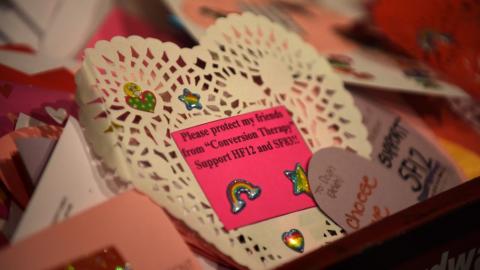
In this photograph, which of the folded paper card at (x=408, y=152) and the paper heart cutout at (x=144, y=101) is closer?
the paper heart cutout at (x=144, y=101)

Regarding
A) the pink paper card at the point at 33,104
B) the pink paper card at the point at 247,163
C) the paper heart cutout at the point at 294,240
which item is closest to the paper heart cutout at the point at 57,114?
the pink paper card at the point at 33,104

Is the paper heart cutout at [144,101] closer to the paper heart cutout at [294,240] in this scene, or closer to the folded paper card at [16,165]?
the folded paper card at [16,165]

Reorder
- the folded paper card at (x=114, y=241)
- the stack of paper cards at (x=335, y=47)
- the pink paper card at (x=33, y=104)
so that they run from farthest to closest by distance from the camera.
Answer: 1. the stack of paper cards at (x=335, y=47)
2. the pink paper card at (x=33, y=104)
3. the folded paper card at (x=114, y=241)

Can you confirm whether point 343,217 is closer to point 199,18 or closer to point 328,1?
point 199,18

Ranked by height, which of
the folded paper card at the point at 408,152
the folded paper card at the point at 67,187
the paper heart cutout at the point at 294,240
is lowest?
the paper heart cutout at the point at 294,240

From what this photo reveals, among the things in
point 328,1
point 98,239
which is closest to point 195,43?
point 98,239

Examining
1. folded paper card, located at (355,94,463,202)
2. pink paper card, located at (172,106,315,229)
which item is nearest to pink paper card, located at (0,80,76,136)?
pink paper card, located at (172,106,315,229)

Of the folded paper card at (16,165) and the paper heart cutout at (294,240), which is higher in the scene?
the folded paper card at (16,165)

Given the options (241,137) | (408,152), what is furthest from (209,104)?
(408,152)
